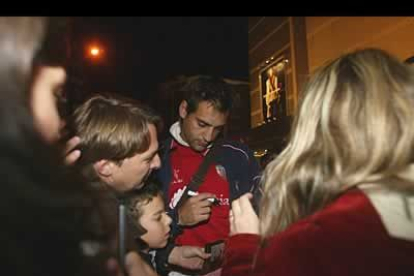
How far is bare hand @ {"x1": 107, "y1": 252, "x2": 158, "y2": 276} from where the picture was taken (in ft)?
1.80

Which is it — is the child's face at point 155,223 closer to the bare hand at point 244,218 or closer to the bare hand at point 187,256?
the bare hand at point 187,256

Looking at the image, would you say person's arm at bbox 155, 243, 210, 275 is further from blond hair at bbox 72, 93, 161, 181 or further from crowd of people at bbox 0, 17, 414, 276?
blond hair at bbox 72, 93, 161, 181

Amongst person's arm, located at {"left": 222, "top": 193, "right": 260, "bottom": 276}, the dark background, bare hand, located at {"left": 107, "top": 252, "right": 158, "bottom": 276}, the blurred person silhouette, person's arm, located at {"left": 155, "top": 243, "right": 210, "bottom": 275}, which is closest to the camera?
the blurred person silhouette

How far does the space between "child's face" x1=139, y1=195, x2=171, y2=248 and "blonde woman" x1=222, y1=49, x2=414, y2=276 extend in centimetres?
42

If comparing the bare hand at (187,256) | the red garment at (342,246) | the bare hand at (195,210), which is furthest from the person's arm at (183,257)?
the red garment at (342,246)

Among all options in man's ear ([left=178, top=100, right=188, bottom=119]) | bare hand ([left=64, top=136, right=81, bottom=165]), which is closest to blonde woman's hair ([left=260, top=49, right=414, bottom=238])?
bare hand ([left=64, top=136, right=81, bottom=165])

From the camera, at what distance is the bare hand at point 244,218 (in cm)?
96

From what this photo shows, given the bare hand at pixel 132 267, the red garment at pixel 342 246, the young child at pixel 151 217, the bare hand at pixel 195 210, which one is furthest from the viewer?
the bare hand at pixel 195 210

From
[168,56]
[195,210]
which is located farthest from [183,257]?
[168,56]

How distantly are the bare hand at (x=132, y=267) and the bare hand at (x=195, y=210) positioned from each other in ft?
2.14

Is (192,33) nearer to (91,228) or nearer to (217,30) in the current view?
(217,30)

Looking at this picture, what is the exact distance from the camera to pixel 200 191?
1.84 m

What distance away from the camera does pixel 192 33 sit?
114 inches
